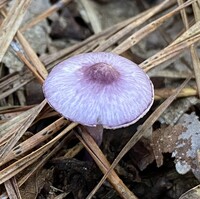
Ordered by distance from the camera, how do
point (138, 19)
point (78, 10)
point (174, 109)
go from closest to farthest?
point (174, 109)
point (138, 19)
point (78, 10)

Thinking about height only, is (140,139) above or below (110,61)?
below

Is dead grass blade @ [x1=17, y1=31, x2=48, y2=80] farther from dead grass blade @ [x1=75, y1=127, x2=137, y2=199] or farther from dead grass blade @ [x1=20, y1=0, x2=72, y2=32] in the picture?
dead grass blade @ [x1=75, y1=127, x2=137, y2=199]

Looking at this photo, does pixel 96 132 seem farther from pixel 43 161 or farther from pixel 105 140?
pixel 43 161

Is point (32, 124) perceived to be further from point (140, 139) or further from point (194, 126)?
point (194, 126)

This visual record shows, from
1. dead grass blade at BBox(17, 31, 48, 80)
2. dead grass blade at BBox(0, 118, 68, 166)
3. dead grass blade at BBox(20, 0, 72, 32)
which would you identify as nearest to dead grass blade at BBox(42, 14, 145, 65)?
dead grass blade at BBox(17, 31, 48, 80)

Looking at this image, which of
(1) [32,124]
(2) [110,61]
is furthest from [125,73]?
(1) [32,124]

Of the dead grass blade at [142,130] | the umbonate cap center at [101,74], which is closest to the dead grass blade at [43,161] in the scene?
the dead grass blade at [142,130]

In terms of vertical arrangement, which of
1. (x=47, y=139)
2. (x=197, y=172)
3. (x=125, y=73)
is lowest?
(x=197, y=172)
